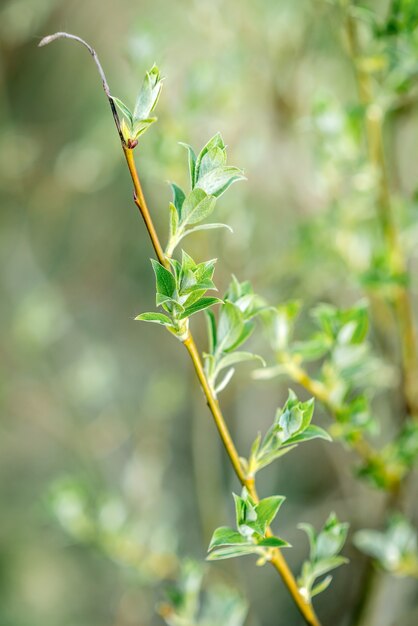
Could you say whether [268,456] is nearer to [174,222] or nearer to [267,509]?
[267,509]

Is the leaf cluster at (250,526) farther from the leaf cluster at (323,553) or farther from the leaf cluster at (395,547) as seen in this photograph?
the leaf cluster at (395,547)

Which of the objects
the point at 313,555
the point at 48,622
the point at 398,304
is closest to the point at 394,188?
the point at 398,304

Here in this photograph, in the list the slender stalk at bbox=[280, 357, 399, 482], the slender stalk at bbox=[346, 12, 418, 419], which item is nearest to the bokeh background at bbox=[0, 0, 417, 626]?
the slender stalk at bbox=[346, 12, 418, 419]

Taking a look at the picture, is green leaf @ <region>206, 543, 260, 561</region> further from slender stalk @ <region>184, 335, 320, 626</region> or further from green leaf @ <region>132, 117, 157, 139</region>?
green leaf @ <region>132, 117, 157, 139</region>

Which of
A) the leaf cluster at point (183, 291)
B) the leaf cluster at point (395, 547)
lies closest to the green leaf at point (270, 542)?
the leaf cluster at point (183, 291)

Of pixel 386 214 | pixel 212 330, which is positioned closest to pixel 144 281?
pixel 386 214

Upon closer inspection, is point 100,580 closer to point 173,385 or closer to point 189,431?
point 189,431
